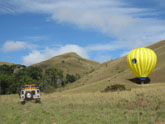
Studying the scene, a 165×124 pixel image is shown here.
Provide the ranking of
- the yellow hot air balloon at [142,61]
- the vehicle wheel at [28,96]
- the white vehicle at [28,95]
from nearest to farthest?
the white vehicle at [28,95] → the vehicle wheel at [28,96] → the yellow hot air balloon at [142,61]

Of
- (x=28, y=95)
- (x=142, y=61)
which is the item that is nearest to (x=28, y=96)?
(x=28, y=95)

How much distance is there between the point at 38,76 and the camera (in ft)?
320

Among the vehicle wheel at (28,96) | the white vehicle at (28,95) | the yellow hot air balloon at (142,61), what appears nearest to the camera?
the white vehicle at (28,95)

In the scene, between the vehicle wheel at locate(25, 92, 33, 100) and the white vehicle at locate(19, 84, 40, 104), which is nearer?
the white vehicle at locate(19, 84, 40, 104)

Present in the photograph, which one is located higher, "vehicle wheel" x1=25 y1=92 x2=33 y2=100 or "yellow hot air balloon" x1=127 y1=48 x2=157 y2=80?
"yellow hot air balloon" x1=127 y1=48 x2=157 y2=80

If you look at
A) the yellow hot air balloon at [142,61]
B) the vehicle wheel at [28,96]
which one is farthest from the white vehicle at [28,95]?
the yellow hot air balloon at [142,61]

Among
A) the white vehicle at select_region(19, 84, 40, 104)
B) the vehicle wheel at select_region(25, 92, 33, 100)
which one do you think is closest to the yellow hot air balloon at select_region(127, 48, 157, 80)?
the white vehicle at select_region(19, 84, 40, 104)

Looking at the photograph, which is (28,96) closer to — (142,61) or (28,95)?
(28,95)

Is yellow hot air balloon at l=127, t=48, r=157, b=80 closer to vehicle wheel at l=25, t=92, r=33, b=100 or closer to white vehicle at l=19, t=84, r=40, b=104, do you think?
white vehicle at l=19, t=84, r=40, b=104

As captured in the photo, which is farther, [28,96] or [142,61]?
[142,61]

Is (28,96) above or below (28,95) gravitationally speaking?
below

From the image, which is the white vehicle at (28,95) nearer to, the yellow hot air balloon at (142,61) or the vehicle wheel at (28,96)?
the vehicle wheel at (28,96)

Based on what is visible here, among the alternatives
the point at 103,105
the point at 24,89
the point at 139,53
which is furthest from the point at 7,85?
the point at 103,105

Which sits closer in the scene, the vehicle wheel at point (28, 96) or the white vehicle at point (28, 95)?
the white vehicle at point (28, 95)
